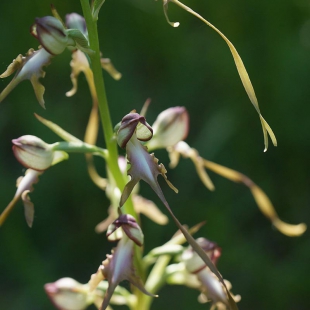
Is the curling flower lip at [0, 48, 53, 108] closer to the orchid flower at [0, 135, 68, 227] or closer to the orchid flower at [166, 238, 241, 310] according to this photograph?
the orchid flower at [0, 135, 68, 227]

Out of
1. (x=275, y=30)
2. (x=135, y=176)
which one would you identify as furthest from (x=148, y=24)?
(x=135, y=176)

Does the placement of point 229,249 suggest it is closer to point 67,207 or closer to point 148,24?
point 67,207

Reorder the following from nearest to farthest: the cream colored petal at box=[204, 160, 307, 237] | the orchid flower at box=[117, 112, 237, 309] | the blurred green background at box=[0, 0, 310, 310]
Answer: the orchid flower at box=[117, 112, 237, 309], the cream colored petal at box=[204, 160, 307, 237], the blurred green background at box=[0, 0, 310, 310]

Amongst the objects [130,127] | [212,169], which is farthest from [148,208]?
[130,127]

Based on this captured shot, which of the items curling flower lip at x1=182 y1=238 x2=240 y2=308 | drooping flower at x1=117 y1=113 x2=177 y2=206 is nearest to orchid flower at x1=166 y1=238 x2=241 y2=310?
curling flower lip at x1=182 y1=238 x2=240 y2=308

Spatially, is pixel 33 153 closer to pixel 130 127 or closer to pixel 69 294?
pixel 130 127

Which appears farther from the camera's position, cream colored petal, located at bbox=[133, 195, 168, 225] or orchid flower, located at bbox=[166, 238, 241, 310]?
cream colored petal, located at bbox=[133, 195, 168, 225]
